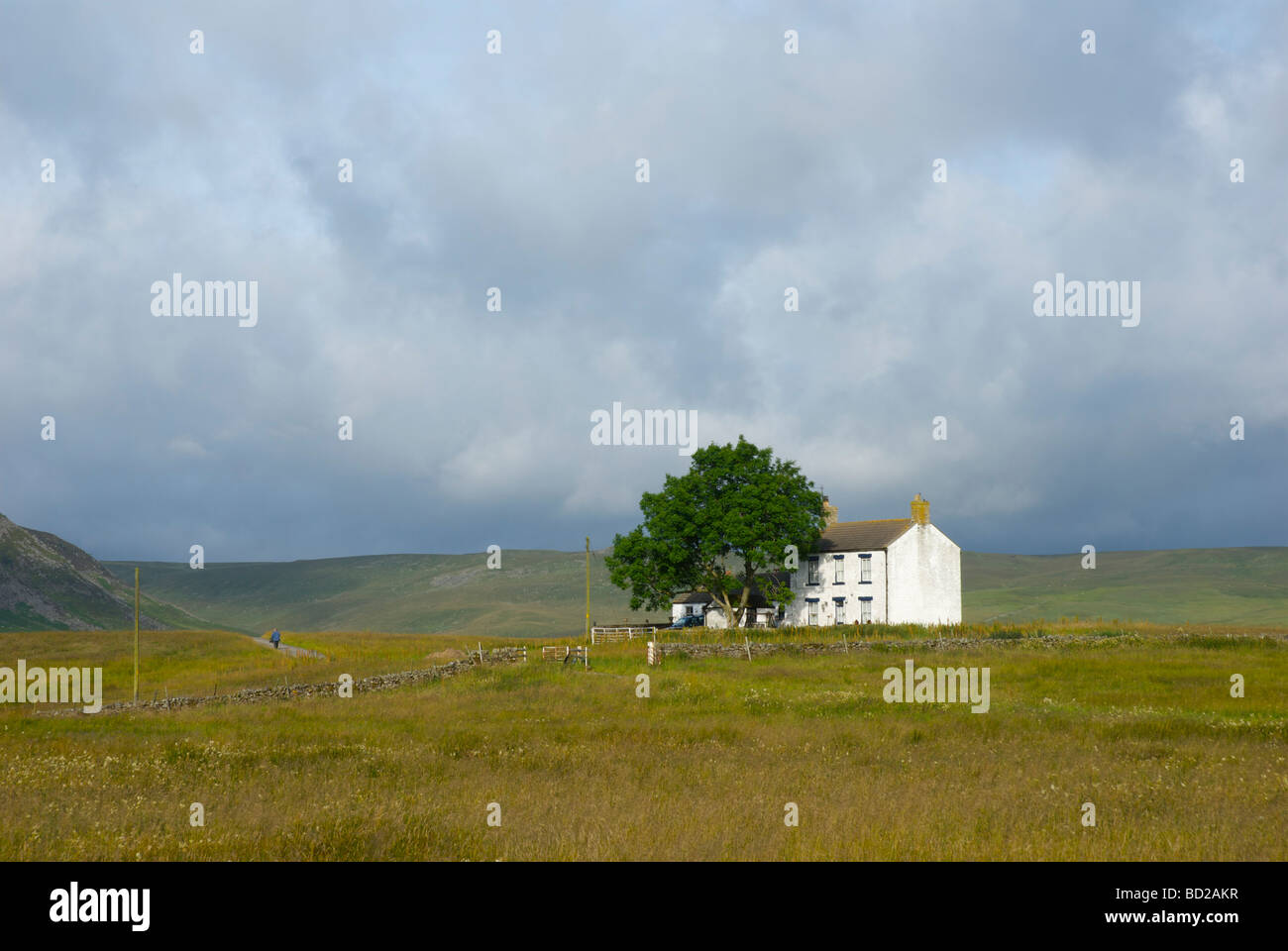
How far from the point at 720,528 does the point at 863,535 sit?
1404 cm

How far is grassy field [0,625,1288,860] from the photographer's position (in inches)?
477

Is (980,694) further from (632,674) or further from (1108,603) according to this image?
(1108,603)

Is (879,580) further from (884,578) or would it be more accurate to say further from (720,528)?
(720,528)

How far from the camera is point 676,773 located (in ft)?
60.2

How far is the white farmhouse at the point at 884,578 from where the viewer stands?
70688 mm

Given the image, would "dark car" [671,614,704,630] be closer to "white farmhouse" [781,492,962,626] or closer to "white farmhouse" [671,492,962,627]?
"white farmhouse" [671,492,962,627]

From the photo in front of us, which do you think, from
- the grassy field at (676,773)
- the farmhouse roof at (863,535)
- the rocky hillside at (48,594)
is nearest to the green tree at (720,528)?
the farmhouse roof at (863,535)

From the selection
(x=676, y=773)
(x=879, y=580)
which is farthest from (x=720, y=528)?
(x=676, y=773)

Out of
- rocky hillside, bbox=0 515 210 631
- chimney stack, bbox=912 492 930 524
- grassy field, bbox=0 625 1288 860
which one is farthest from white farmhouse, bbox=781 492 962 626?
rocky hillside, bbox=0 515 210 631

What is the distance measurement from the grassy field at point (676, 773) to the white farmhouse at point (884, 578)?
1200 inches

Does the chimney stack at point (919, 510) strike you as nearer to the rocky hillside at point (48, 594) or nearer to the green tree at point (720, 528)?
the green tree at point (720, 528)
